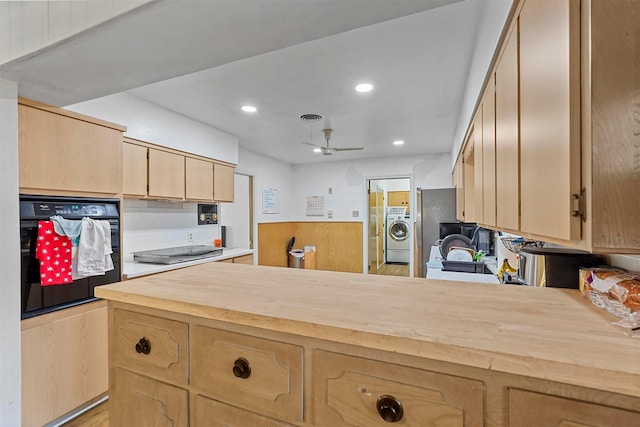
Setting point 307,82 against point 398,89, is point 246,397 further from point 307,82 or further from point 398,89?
point 398,89

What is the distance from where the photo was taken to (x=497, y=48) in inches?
53.9

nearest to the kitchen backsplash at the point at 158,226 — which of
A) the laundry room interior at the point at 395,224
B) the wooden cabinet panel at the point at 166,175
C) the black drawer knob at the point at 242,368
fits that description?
the wooden cabinet panel at the point at 166,175


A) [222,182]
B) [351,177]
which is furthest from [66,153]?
[351,177]

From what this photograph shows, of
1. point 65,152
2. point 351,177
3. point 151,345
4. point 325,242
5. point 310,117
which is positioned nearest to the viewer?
point 151,345

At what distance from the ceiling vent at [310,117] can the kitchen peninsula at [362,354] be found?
248 cm

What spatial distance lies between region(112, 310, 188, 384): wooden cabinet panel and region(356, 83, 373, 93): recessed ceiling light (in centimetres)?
229

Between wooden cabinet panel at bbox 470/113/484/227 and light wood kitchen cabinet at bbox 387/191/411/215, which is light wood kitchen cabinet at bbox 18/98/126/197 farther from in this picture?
light wood kitchen cabinet at bbox 387/191/411/215

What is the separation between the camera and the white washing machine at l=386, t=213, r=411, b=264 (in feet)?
26.3

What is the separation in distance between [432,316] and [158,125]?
314 cm

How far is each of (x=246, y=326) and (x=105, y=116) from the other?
→ 2.52 meters

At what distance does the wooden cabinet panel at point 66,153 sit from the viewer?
5.94ft

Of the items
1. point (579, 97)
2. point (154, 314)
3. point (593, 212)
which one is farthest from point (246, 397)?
point (579, 97)

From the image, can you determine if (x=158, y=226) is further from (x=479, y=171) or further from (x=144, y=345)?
(x=479, y=171)

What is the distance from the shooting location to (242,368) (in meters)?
0.89
